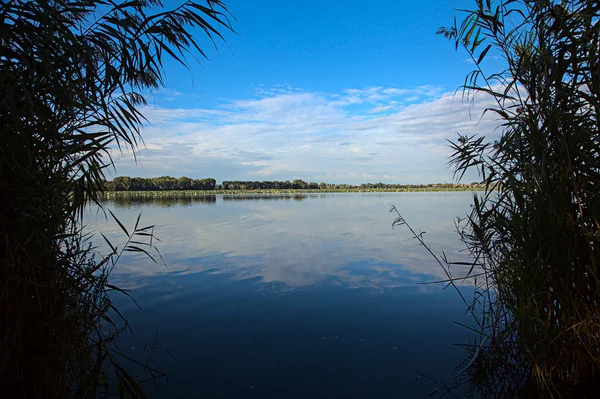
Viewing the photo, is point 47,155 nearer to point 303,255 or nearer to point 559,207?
point 559,207

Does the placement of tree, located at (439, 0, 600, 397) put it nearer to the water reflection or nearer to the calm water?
the calm water

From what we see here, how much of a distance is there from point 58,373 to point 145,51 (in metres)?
3.12

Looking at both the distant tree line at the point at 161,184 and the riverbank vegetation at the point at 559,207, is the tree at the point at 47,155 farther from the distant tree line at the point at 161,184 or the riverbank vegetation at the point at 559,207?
the distant tree line at the point at 161,184

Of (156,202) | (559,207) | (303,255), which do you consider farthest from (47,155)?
(156,202)

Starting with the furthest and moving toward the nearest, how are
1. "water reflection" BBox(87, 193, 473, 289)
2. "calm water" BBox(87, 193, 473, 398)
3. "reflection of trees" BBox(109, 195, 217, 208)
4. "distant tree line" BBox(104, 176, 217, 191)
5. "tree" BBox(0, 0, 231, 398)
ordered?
"distant tree line" BBox(104, 176, 217, 191)
"reflection of trees" BBox(109, 195, 217, 208)
"water reflection" BBox(87, 193, 473, 289)
"calm water" BBox(87, 193, 473, 398)
"tree" BBox(0, 0, 231, 398)

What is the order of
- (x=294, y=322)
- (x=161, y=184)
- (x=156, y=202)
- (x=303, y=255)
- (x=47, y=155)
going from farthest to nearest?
(x=161, y=184)
(x=156, y=202)
(x=303, y=255)
(x=294, y=322)
(x=47, y=155)

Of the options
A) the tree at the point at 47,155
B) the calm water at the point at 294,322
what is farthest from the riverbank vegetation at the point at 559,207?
the tree at the point at 47,155

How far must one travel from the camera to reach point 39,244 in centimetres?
273

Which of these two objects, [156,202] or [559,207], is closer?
[559,207]

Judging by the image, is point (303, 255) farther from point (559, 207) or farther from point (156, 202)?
point (156, 202)

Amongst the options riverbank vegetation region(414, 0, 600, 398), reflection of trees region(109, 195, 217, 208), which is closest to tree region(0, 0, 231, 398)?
riverbank vegetation region(414, 0, 600, 398)

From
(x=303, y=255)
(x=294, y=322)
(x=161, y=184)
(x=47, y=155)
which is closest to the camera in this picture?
(x=47, y=155)

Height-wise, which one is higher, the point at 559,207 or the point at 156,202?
the point at 559,207

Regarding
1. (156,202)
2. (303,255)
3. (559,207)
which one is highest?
(559,207)
